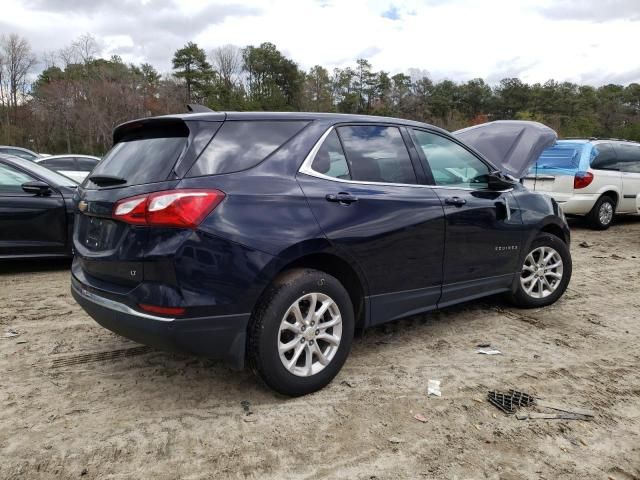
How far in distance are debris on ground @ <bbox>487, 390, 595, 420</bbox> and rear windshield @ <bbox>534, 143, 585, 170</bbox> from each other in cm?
731

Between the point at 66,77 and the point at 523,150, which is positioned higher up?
the point at 66,77

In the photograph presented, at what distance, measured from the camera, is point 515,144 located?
5578mm

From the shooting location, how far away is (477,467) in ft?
8.04

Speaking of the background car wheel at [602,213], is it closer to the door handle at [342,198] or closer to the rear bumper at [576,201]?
the rear bumper at [576,201]

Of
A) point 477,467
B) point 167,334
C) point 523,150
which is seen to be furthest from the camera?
point 523,150

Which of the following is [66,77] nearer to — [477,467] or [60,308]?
[60,308]

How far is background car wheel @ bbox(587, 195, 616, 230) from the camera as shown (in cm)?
960

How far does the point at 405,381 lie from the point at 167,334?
158 centimetres

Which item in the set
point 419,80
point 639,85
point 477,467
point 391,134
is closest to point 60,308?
point 391,134

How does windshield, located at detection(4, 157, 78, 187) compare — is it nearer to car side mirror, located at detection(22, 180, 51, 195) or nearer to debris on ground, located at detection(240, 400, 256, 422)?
car side mirror, located at detection(22, 180, 51, 195)

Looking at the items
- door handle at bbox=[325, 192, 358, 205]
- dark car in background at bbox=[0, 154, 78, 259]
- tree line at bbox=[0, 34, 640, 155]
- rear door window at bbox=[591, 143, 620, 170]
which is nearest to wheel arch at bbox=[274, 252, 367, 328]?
door handle at bbox=[325, 192, 358, 205]

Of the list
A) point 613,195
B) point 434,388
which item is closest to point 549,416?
point 434,388

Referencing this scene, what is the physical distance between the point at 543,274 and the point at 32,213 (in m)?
5.64

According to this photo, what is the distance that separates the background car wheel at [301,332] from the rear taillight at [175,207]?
59 centimetres
